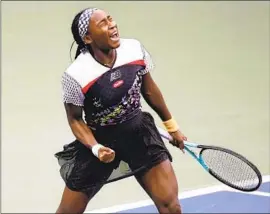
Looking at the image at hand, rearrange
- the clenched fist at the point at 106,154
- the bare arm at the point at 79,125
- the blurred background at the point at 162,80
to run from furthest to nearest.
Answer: the blurred background at the point at 162,80
the bare arm at the point at 79,125
the clenched fist at the point at 106,154

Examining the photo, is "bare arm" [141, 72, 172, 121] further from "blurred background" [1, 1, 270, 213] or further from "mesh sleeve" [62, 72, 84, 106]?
"blurred background" [1, 1, 270, 213]

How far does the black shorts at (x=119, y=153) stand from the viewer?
7.94 feet

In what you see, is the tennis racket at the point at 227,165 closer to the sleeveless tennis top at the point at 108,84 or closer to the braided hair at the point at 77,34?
the sleeveless tennis top at the point at 108,84

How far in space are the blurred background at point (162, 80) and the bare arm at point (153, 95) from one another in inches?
Result: 57.1

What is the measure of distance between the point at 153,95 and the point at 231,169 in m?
0.47

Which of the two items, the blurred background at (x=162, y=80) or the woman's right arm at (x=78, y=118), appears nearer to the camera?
the woman's right arm at (x=78, y=118)

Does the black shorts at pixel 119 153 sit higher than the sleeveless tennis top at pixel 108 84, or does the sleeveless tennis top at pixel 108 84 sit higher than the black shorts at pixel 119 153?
the sleeveless tennis top at pixel 108 84

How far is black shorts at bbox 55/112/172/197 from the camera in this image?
2421 millimetres

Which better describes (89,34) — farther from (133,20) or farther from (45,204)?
(133,20)

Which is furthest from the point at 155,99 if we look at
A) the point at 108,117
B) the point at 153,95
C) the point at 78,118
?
the point at 78,118

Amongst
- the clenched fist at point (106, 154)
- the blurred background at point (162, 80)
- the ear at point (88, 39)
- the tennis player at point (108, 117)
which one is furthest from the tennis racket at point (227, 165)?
the blurred background at point (162, 80)

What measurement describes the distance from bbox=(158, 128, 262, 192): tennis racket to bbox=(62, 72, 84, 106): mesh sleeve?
17.0 inches

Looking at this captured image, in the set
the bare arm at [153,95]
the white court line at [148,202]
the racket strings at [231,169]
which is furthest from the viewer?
the white court line at [148,202]

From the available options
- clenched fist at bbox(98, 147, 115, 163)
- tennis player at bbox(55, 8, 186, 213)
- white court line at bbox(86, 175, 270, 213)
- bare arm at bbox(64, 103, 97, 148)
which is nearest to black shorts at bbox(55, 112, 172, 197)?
tennis player at bbox(55, 8, 186, 213)
